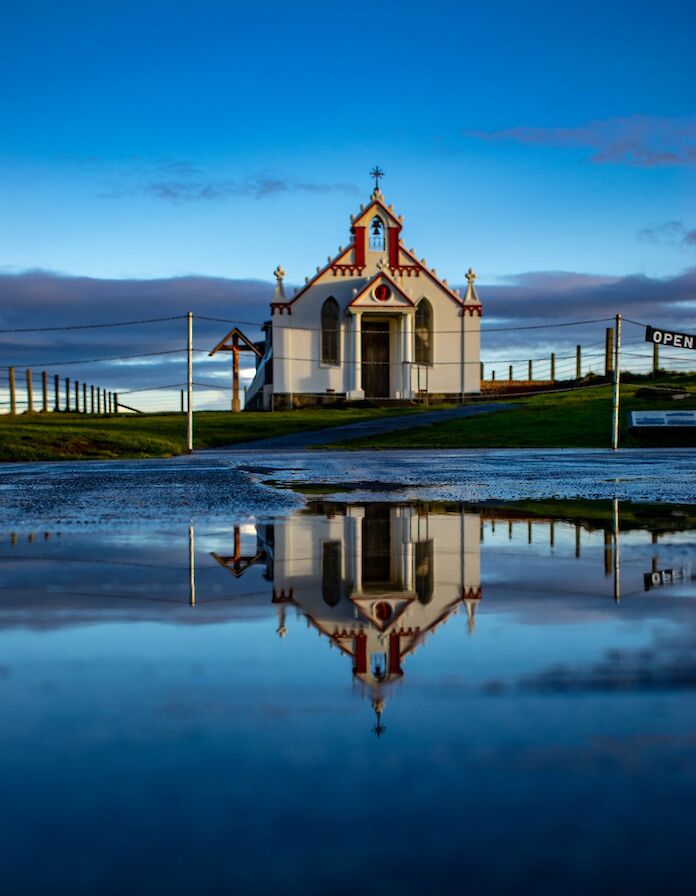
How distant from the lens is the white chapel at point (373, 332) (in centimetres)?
5222

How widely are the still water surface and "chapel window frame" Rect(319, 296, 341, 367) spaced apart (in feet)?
157

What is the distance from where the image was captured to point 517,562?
5812 mm

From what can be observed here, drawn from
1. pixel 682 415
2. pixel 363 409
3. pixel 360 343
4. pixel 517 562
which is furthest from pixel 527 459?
pixel 360 343

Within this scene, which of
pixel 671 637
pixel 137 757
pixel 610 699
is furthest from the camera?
pixel 671 637

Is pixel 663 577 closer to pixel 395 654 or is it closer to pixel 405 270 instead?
pixel 395 654

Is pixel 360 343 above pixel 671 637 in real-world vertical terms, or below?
above

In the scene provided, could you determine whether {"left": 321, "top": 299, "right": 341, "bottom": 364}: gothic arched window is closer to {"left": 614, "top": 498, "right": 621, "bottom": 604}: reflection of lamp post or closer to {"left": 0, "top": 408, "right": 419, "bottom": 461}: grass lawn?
{"left": 0, "top": 408, "right": 419, "bottom": 461}: grass lawn

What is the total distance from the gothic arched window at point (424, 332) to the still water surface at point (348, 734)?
49.1 metres

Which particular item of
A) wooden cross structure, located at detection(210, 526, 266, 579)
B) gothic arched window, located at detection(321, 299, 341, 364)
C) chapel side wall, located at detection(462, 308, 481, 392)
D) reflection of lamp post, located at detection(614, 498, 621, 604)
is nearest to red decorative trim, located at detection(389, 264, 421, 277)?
chapel side wall, located at detection(462, 308, 481, 392)

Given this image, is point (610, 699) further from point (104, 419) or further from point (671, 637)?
point (104, 419)

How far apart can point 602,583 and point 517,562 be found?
2.67 ft

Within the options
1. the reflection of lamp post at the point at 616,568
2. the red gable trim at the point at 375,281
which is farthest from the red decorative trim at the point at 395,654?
the red gable trim at the point at 375,281

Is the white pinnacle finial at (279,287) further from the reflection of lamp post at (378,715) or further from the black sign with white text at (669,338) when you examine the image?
the reflection of lamp post at (378,715)

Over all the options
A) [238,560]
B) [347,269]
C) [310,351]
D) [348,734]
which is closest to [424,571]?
[238,560]
